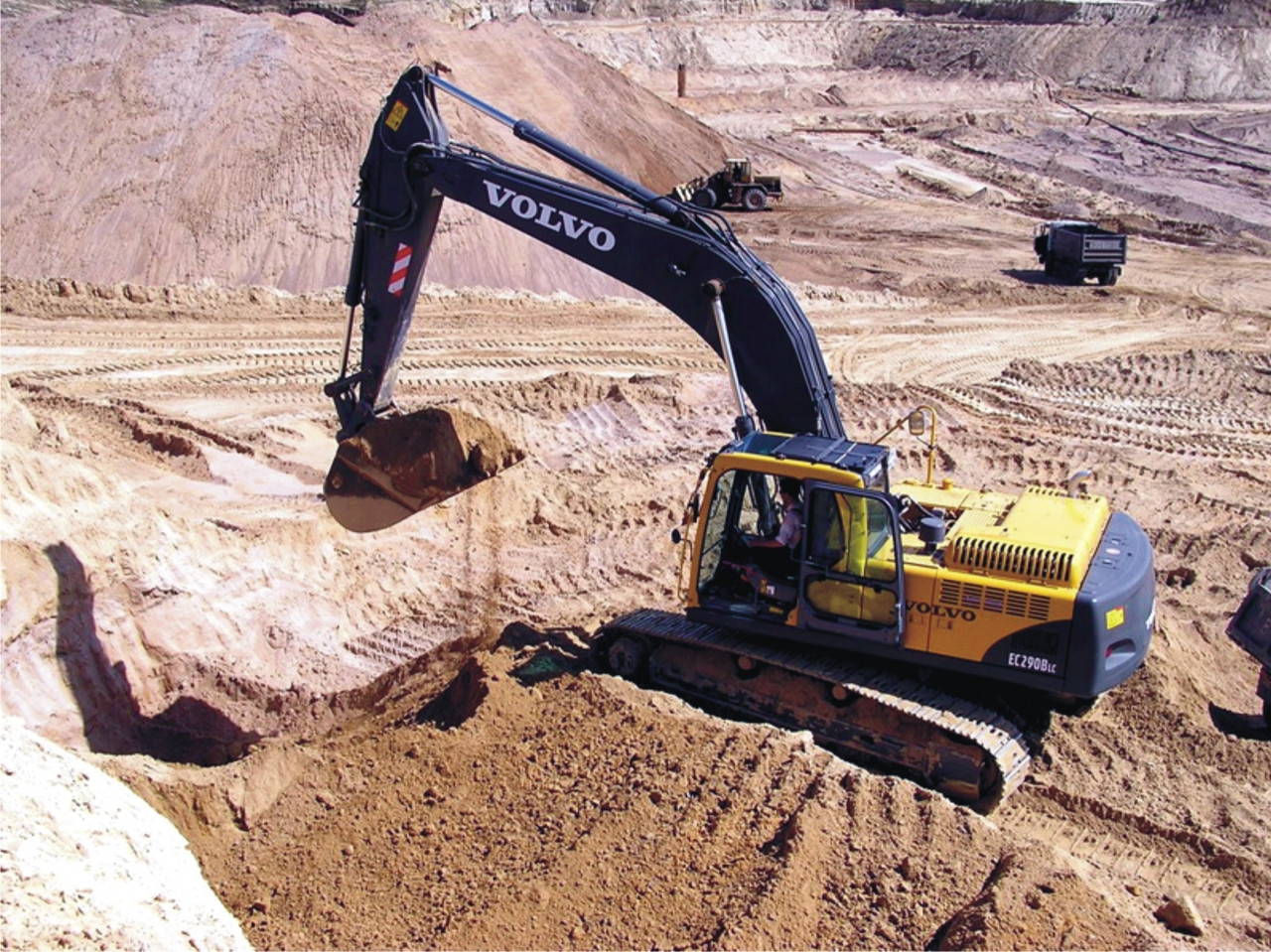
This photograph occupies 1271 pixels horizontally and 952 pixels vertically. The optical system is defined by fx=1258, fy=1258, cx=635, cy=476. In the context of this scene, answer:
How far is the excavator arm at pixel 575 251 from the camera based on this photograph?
7.82 m

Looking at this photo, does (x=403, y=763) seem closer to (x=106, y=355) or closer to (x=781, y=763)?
(x=781, y=763)

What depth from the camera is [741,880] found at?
241 inches

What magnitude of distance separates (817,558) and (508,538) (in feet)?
13.9

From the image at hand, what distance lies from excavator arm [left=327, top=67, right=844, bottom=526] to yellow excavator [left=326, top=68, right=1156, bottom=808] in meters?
0.02

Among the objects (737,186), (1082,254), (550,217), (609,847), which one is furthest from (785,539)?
(737,186)

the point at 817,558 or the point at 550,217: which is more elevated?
the point at 550,217

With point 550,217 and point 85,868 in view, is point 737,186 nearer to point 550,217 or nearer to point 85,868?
point 550,217

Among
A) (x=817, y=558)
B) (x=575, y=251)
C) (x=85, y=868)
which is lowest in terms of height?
(x=85, y=868)

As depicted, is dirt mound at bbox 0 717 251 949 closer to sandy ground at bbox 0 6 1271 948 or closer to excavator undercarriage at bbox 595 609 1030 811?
sandy ground at bbox 0 6 1271 948

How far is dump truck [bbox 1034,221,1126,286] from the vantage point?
68.8 feet

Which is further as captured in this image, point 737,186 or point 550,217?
point 737,186

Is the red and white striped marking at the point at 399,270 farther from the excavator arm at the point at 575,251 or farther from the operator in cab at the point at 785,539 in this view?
the operator in cab at the point at 785,539

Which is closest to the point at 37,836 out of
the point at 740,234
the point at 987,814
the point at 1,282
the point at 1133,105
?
the point at 987,814

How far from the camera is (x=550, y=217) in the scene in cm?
851
